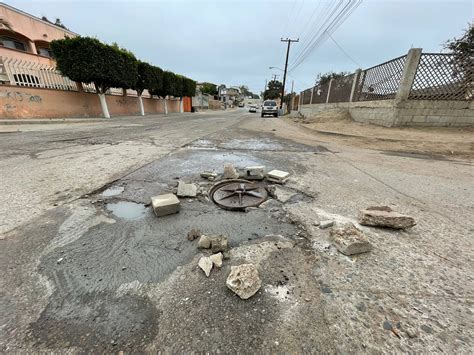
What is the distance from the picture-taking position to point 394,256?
1.59 m

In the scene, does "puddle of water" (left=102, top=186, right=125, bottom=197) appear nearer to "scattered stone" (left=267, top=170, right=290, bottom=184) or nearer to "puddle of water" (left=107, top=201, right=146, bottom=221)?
"puddle of water" (left=107, top=201, right=146, bottom=221)

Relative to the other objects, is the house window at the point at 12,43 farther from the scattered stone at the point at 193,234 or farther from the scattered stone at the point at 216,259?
the scattered stone at the point at 216,259

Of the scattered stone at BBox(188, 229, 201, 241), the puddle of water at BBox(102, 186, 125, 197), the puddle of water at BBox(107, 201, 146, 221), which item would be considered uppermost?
the scattered stone at BBox(188, 229, 201, 241)

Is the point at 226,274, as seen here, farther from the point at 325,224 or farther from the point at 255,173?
the point at 255,173

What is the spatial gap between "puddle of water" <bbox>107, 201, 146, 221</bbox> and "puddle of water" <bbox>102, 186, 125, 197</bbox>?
0.93ft

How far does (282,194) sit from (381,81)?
9.78 m

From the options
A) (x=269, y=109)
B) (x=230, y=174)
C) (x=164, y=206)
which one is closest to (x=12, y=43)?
(x=269, y=109)

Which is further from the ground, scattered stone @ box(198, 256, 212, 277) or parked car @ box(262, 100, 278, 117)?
parked car @ box(262, 100, 278, 117)

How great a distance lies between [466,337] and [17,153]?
268 inches

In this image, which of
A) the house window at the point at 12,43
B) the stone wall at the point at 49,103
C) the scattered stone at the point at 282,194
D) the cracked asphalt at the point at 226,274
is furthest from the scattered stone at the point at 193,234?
the house window at the point at 12,43

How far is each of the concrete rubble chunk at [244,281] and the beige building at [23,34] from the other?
24.6 metres

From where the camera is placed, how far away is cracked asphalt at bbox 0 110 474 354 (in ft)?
3.37

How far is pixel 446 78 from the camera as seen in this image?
750 centimetres

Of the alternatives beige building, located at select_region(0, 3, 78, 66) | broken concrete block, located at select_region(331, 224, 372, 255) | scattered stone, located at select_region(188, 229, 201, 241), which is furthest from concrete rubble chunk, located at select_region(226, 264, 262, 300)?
beige building, located at select_region(0, 3, 78, 66)
